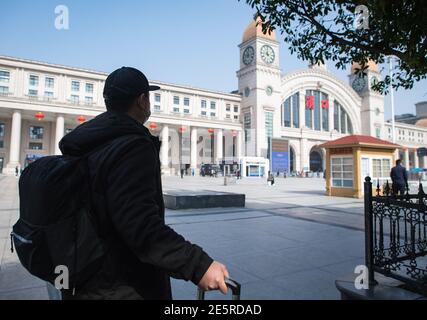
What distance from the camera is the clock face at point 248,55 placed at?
53909 millimetres

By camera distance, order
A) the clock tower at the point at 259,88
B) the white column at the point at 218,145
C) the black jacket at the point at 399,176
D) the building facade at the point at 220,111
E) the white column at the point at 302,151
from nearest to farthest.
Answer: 1. the black jacket at the point at 399,176
2. the building facade at the point at 220,111
3. the clock tower at the point at 259,88
4. the white column at the point at 218,145
5. the white column at the point at 302,151

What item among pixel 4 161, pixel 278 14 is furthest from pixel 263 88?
pixel 278 14

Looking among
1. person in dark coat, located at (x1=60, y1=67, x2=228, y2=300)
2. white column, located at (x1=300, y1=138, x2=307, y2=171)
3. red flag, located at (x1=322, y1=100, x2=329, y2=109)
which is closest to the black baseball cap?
person in dark coat, located at (x1=60, y1=67, x2=228, y2=300)

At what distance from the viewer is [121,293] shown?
1279 millimetres

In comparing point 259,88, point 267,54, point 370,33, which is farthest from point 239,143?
point 370,33

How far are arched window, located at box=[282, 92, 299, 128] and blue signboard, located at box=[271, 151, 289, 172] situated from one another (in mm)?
9028

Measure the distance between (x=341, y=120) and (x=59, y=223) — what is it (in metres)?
76.0

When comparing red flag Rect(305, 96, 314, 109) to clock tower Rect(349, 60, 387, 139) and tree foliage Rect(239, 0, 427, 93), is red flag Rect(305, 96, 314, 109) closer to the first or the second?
clock tower Rect(349, 60, 387, 139)

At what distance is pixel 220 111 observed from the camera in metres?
58.1

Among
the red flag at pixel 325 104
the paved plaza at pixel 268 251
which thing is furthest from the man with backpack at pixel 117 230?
the red flag at pixel 325 104

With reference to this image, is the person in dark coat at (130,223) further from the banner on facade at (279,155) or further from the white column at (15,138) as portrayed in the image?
the banner on facade at (279,155)

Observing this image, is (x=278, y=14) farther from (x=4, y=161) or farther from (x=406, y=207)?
(x=4, y=161)

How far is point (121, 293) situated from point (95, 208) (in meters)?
0.39

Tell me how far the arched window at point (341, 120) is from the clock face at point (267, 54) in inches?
895
